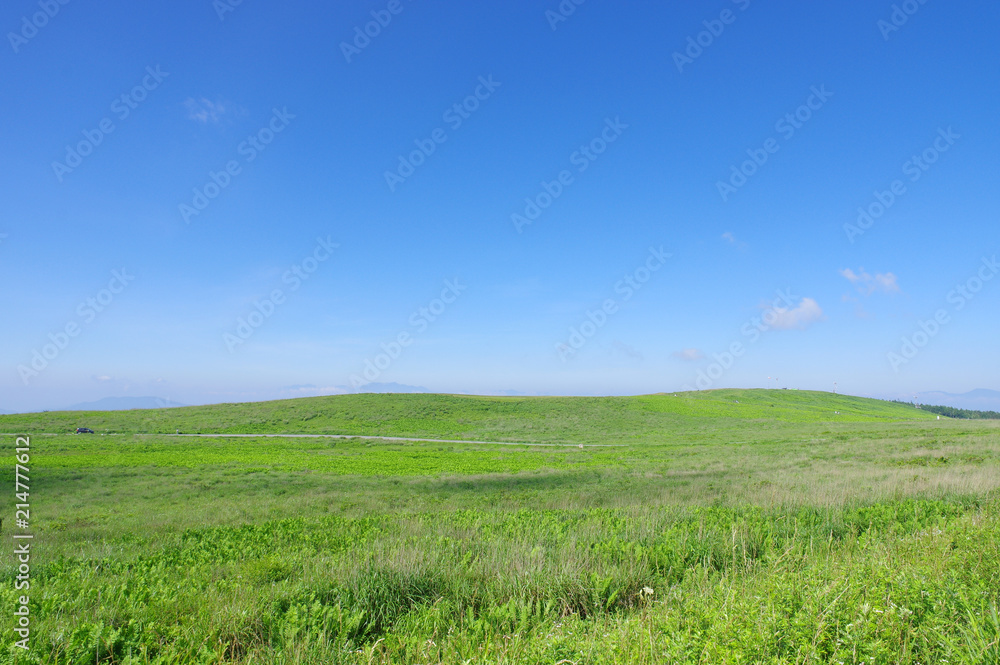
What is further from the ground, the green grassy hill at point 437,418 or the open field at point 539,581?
the open field at point 539,581

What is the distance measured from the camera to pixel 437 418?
→ 2785 inches

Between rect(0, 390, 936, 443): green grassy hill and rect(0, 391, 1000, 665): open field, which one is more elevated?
rect(0, 391, 1000, 665): open field

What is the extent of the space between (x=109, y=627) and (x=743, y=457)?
108 ft

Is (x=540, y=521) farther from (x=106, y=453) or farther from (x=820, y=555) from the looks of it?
(x=106, y=453)

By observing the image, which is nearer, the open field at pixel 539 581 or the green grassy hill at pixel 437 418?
the open field at pixel 539 581

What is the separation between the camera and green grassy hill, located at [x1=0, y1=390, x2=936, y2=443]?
59156mm

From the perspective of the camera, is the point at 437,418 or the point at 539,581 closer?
the point at 539,581

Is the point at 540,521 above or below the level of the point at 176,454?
above

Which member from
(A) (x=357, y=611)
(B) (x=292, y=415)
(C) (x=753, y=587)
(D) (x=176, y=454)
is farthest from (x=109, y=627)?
(B) (x=292, y=415)

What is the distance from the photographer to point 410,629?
15.3 feet

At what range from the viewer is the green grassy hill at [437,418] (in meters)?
59.2

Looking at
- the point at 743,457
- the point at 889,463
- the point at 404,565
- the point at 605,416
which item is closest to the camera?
the point at 404,565

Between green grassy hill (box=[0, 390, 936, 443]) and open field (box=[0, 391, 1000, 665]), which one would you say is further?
green grassy hill (box=[0, 390, 936, 443])

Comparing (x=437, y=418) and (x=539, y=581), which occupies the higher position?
(x=539, y=581)
